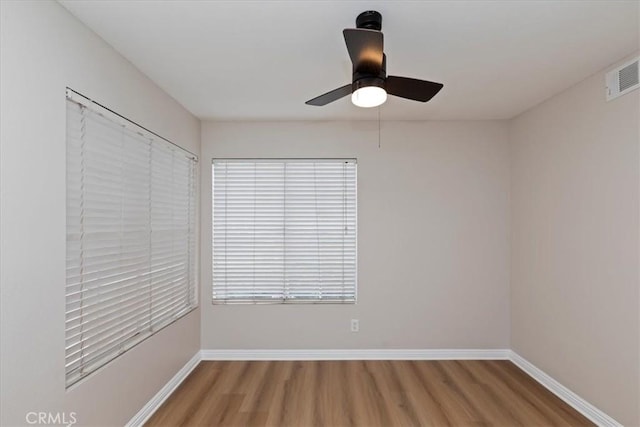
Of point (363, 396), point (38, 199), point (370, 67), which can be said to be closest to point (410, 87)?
point (370, 67)

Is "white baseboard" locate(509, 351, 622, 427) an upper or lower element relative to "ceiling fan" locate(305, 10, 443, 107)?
lower

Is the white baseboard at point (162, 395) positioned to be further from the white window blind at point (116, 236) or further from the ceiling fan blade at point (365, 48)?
the ceiling fan blade at point (365, 48)

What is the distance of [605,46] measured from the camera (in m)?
2.21

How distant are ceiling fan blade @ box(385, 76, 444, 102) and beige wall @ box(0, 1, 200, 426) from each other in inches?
66.6

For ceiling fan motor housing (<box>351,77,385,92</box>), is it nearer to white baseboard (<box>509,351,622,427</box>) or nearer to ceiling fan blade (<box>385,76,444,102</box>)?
ceiling fan blade (<box>385,76,444,102</box>)

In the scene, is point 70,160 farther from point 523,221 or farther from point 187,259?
point 523,221

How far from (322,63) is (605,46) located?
5.89 ft

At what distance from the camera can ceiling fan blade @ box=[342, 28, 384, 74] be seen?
1.51 m

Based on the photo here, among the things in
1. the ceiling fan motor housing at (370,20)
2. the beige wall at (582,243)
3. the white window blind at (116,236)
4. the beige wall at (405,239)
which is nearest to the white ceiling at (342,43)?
the ceiling fan motor housing at (370,20)

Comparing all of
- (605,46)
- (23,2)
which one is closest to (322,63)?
(23,2)

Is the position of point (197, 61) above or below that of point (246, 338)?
above

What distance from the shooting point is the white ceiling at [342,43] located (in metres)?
1.81

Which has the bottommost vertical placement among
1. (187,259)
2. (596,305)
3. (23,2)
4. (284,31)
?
(596,305)

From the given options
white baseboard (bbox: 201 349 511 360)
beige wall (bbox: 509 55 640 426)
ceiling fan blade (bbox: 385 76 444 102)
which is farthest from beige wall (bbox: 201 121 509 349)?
ceiling fan blade (bbox: 385 76 444 102)
